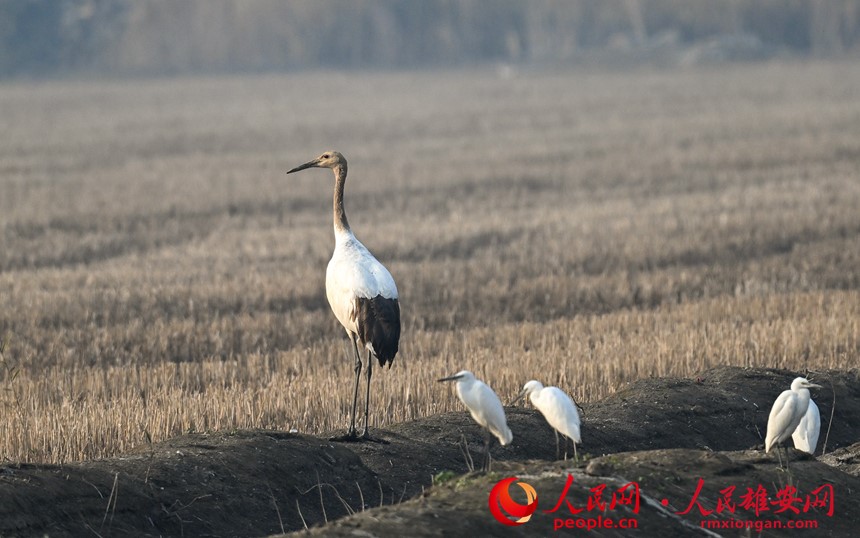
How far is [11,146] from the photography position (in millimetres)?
40312

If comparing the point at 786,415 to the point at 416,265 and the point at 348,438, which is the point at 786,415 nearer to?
the point at 348,438

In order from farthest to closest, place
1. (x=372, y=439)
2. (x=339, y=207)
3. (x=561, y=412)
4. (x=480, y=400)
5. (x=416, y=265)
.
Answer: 1. (x=416, y=265)
2. (x=339, y=207)
3. (x=372, y=439)
4. (x=561, y=412)
5. (x=480, y=400)

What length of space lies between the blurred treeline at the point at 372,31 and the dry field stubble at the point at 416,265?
6915cm

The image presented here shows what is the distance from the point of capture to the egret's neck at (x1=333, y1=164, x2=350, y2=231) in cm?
962

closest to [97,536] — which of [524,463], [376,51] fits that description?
[524,463]

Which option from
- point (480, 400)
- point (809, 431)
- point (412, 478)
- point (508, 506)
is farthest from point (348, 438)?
point (809, 431)

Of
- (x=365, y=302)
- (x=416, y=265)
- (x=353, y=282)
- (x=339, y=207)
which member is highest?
(x=339, y=207)

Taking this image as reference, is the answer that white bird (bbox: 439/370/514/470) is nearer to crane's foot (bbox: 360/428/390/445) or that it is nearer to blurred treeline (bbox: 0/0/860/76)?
crane's foot (bbox: 360/428/390/445)

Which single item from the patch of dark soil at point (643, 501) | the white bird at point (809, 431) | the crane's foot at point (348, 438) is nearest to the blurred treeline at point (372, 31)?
the white bird at point (809, 431)

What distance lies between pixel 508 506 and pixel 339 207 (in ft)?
14.1

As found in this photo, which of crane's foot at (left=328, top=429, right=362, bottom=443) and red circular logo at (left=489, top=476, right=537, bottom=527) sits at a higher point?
red circular logo at (left=489, top=476, right=537, bottom=527)

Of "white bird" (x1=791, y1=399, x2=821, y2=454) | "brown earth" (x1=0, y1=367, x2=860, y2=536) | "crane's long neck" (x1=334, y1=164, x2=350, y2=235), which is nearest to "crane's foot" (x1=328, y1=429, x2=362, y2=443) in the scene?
"brown earth" (x1=0, y1=367, x2=860, y2=536)

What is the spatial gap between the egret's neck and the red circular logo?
3624 millimetres

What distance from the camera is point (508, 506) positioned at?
6039 mm
